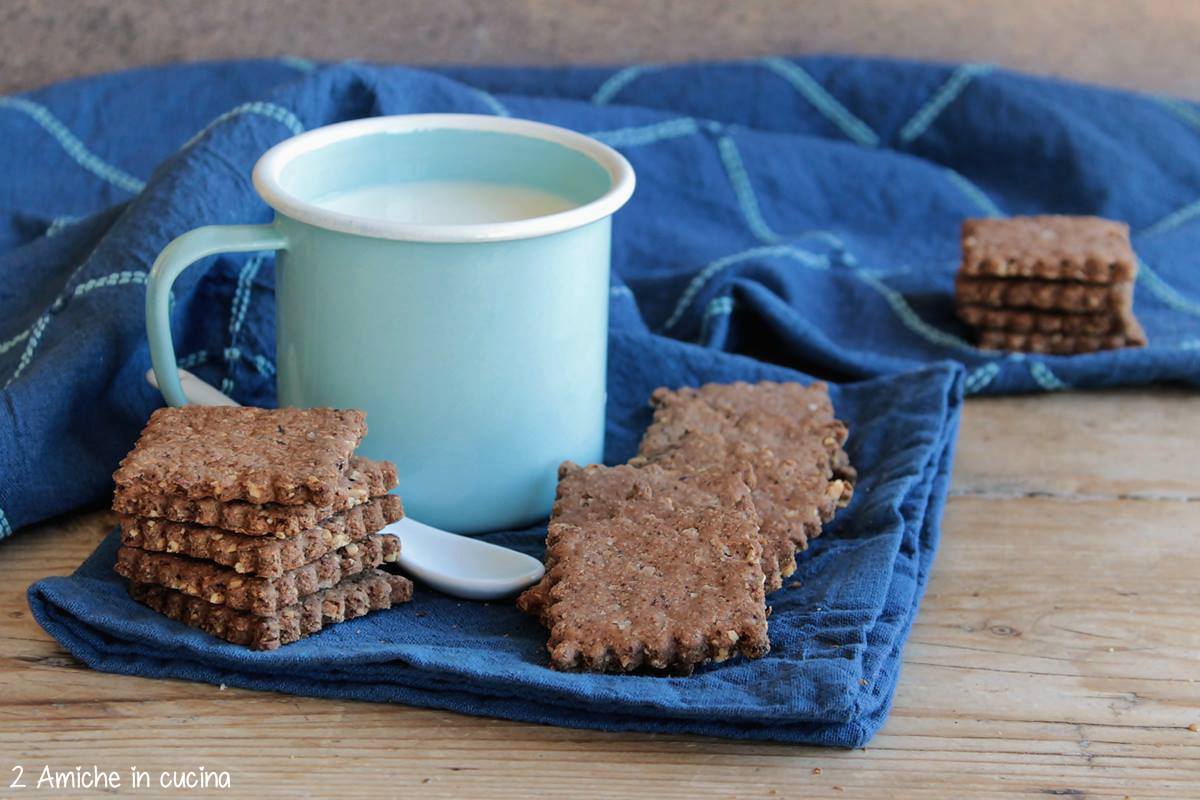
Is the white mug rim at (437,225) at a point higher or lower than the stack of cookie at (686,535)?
higher

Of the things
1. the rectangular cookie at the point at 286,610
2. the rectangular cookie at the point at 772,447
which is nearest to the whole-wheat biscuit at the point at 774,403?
the rectangular cookie at the point at 772,447

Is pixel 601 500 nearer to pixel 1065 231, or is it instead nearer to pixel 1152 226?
pixel 1065 231

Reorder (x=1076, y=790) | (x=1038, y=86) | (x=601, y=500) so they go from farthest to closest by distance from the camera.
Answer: (x=1038, y=86) < (x=601, y=500) < (x=1076, y=790)

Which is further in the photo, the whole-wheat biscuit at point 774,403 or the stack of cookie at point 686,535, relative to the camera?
the whole-wheat biscuit at point 774,403

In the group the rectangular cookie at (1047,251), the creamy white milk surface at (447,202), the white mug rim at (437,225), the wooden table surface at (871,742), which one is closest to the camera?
the wooden table surface at (871,742)

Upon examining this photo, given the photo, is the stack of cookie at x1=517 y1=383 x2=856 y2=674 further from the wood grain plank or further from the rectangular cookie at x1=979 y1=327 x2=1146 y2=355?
the rectangular cookie at x1=979 y1=327 x2=1146 y2=355

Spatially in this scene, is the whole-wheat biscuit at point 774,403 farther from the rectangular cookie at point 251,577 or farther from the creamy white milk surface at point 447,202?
the rectangular cookie at point 251,577

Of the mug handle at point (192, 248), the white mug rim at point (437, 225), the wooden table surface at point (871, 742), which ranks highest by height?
the white mug rim at point (437, 225)

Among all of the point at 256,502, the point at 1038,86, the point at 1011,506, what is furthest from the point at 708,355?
the point at 1038,86

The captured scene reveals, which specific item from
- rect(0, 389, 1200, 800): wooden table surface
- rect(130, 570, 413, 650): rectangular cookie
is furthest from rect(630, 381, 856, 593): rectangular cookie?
rect(130, 570, 413, 650): rectangular cookie
